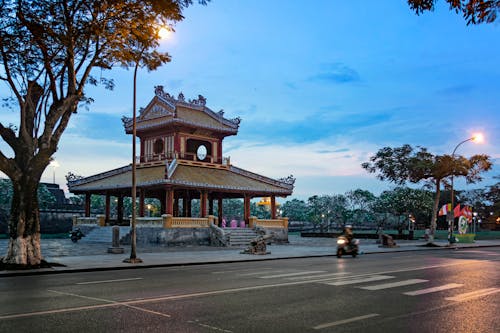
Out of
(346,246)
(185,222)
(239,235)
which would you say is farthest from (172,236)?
(346,246)

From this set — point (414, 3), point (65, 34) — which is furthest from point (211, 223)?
point (414, 3)

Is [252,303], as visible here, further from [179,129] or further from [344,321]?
[179,129]

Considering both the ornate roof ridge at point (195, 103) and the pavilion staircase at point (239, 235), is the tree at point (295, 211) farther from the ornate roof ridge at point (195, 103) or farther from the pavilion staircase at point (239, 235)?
the pavilion staircase at point (239, 235)

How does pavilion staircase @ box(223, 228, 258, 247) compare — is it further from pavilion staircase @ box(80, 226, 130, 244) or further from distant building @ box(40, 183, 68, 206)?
distant building @ box(40, 183, 68, 206)

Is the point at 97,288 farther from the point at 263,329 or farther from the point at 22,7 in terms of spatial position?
the point at 22,7

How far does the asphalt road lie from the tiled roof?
927 inches

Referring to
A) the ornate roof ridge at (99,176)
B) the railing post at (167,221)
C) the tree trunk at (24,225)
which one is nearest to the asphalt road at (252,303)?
the tree trunk at (24,225)

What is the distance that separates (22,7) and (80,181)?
96.5ft

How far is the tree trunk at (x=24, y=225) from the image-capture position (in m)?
17.0

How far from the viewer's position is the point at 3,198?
67750 millimetres

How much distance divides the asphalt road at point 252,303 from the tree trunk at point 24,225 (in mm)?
2448

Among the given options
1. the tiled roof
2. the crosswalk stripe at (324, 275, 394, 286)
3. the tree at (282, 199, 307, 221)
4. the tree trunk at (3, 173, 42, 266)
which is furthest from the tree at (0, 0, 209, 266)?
the tree at (282, 199, 307, 221)

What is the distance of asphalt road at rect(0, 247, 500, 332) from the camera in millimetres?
7555

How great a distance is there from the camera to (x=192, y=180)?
1522 inches
